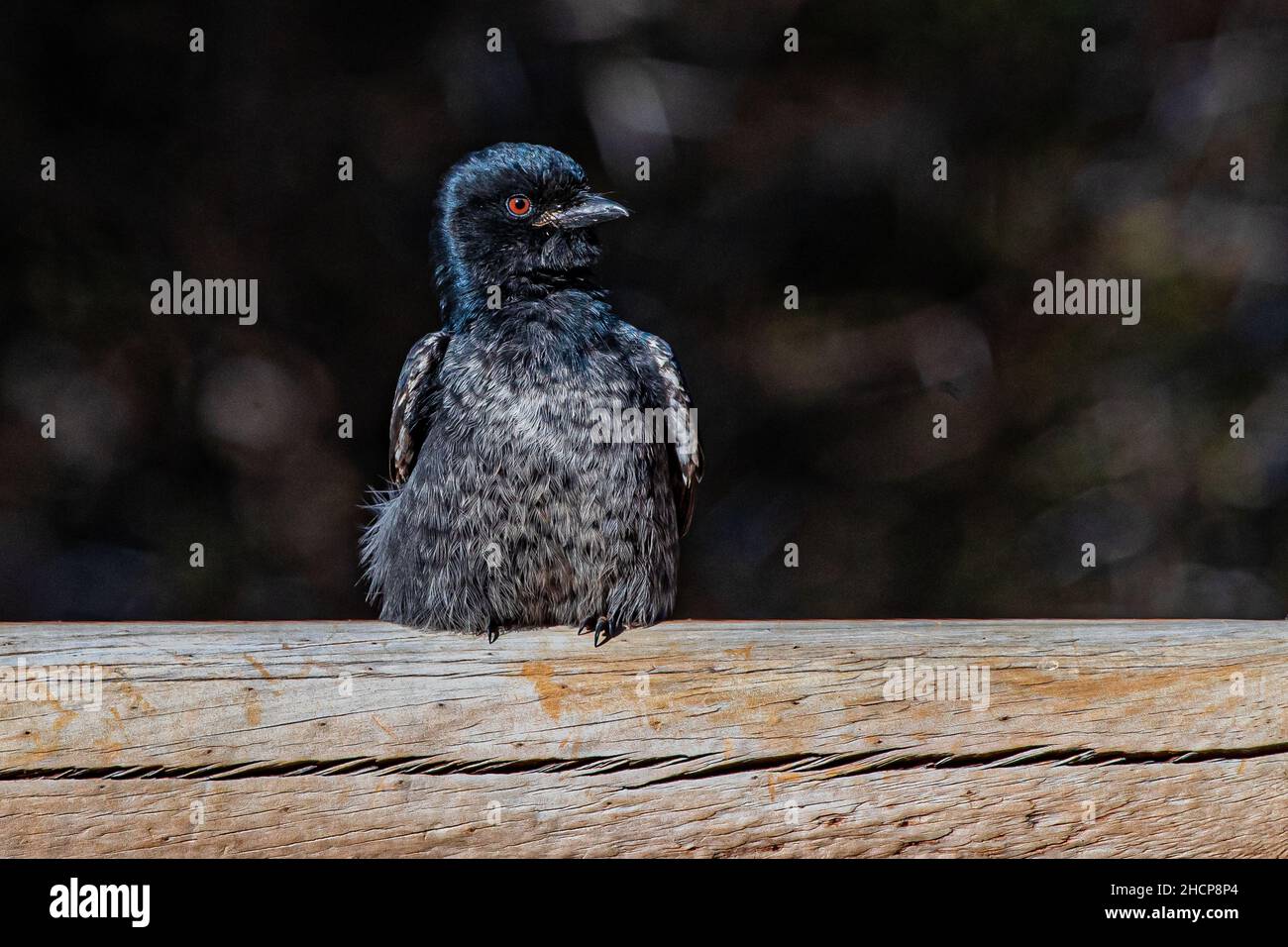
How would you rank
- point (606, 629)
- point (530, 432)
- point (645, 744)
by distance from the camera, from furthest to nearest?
point (530, 432) < point (606, 629) < point (645, 744)

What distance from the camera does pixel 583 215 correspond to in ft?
10.7

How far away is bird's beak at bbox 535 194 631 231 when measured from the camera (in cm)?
324

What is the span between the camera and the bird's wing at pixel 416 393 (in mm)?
3221

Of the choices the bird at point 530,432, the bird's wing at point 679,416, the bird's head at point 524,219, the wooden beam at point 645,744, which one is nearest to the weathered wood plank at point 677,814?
the wooden beam at point 645,744

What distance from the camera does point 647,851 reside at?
220cm

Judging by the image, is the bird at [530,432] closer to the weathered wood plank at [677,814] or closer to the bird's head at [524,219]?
the bird's head at [524,219]

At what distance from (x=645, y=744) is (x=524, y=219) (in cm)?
158

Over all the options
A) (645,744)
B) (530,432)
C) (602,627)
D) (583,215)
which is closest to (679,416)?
(530,432)

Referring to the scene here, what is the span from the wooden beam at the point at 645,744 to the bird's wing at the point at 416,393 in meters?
1.03

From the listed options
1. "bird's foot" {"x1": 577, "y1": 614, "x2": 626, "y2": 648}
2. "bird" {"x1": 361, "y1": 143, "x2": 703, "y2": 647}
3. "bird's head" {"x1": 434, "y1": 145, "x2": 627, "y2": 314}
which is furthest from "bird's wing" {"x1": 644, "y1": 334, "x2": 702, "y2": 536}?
"bird's foot" {"x1": 577, "y1": 614, "x2": 626, "y2": 648}

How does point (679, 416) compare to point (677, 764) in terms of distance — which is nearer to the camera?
point (677, 764)

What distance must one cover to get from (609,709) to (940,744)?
0.58 metres

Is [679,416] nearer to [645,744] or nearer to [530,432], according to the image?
[530,432]

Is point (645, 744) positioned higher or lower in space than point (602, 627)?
lower
